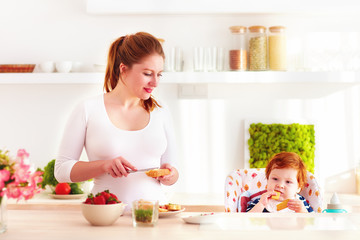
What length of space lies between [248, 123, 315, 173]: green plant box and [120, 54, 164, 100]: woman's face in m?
1.76

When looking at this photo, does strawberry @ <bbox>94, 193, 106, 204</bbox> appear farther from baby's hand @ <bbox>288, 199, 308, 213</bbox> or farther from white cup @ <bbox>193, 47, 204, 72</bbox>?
white cup @ <bbox>193, 47, 204, 72</bbox>

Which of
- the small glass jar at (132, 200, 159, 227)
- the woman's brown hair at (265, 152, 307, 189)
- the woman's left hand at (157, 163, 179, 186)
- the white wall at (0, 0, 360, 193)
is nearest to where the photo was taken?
the small glass jar at (132, 200, 159, 227)

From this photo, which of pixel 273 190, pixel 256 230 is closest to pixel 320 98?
pixel 273 190

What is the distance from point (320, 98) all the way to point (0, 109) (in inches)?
88.0

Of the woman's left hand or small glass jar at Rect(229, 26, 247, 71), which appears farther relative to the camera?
small glass jar at Rect(229, 26, 247, 71)

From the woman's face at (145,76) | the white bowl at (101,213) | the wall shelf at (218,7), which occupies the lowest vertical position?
the white bowl at (101,213)

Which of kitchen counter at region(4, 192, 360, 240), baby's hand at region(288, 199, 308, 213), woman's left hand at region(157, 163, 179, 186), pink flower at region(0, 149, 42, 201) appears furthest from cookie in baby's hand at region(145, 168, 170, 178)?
baby's hand at region(288, 199, 308, 213)

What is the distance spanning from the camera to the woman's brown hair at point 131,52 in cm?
225

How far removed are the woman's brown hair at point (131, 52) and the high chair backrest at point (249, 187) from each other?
61 centimetres

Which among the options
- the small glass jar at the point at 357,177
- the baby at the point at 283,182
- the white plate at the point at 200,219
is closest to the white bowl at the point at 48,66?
the baby at the point at 283,182

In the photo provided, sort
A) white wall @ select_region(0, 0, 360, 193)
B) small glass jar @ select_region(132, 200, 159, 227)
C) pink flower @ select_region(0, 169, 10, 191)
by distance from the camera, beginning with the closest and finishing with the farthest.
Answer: pink flower @ select_region(0, 169, 10, 191) → small glass jar @ select_region(132, 200, 159, 227) → white wall @ select_region(0, 0, 360, 193)

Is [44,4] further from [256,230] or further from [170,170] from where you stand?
[256,230]

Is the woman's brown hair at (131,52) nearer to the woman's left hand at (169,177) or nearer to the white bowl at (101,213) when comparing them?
the woman's left hand at (169,177)

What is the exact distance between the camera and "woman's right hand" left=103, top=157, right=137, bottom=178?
6.72 feet
